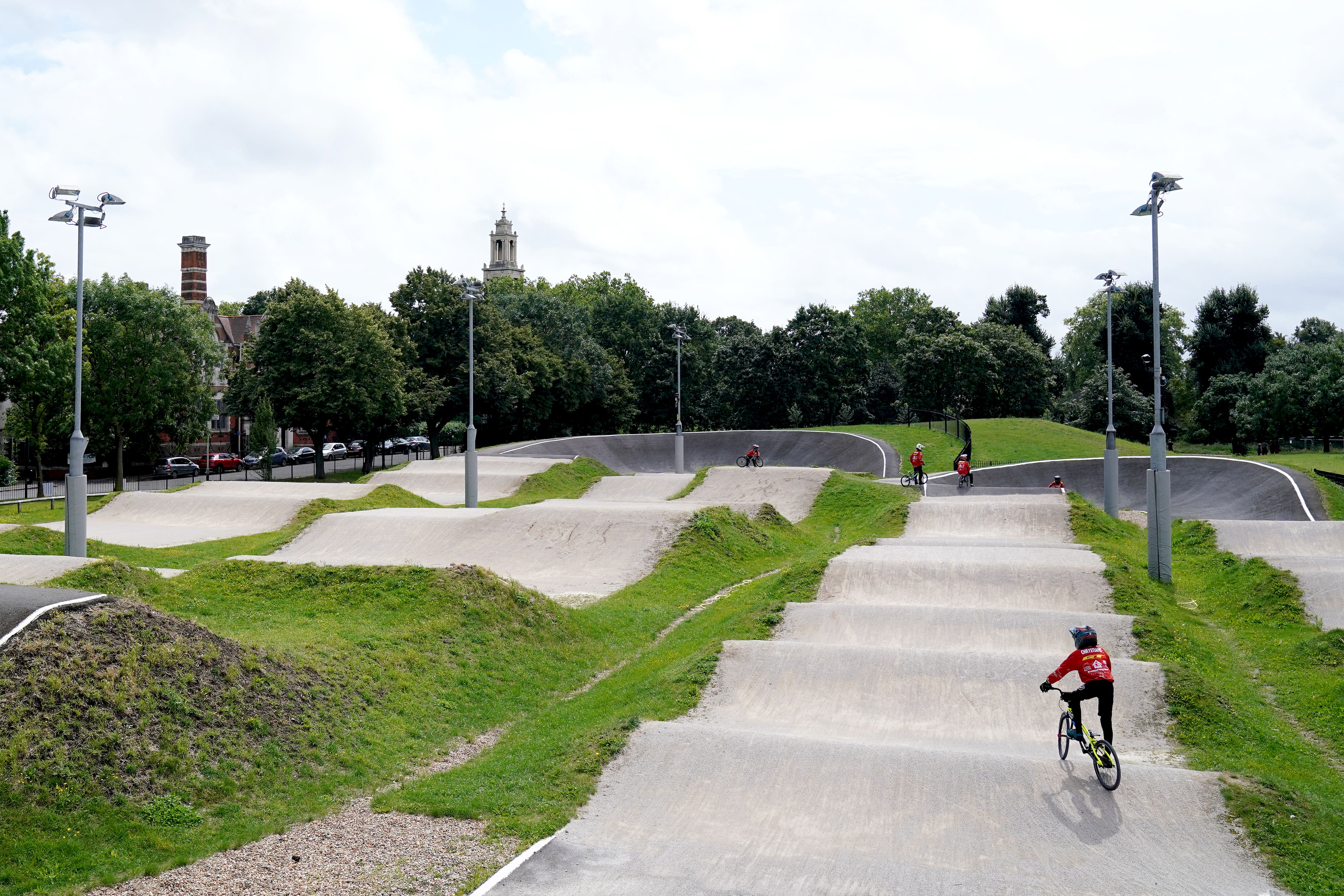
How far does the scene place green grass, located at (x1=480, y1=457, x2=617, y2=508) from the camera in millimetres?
38812

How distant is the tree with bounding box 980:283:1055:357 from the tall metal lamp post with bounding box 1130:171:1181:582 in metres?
66.5

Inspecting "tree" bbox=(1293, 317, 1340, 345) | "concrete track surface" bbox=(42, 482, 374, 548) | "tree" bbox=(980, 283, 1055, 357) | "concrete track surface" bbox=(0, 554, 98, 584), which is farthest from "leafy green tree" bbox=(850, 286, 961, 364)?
"concrete track surface" bbox=(0, 554, 98, 584)

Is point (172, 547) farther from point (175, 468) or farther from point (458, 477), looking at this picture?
point (175, 468)

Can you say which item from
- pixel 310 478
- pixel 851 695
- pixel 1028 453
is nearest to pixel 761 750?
pixel 851 695

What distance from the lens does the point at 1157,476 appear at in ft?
69.6

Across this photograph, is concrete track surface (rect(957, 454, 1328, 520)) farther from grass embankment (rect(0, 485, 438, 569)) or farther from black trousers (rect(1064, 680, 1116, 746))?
black trousers (rect(1064, 680, 1116, 746))

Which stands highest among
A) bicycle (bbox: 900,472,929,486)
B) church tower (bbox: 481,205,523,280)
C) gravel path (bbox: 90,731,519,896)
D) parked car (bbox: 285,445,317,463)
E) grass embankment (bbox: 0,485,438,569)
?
church tower (bbox: 481,205,523,280)

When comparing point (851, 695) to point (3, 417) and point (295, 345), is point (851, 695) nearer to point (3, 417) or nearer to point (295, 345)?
point (295, 345)

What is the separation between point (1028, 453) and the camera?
1935 inches

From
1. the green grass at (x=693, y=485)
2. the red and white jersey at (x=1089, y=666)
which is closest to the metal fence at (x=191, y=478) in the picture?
the green grass at (x=693, y=485)

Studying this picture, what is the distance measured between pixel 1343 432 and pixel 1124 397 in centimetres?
1227

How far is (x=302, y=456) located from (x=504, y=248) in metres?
88.7

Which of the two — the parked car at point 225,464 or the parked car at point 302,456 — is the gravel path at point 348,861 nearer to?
the parked car at point 302,456

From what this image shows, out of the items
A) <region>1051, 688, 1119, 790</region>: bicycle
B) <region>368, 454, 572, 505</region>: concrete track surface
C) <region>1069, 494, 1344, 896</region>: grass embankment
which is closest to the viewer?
<region>1069, 494, 1344, 896</region>: grass embankment
